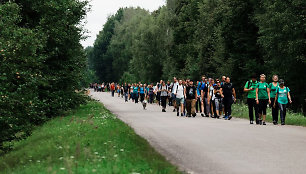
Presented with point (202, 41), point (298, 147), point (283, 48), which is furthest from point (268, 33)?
point (298, 147)

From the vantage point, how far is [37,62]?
13.1 meters

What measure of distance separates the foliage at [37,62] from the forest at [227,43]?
8.12 m

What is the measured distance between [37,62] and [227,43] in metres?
34.0

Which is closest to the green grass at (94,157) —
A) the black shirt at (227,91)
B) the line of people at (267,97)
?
the line of people at (267,97)

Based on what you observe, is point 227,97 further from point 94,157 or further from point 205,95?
point 94,157

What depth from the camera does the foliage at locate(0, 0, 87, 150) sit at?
11344 millimetres

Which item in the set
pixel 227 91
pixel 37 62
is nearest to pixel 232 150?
pixel 37 62

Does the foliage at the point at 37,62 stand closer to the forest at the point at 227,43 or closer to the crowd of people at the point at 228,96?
the crowd of people at the point at 228,96

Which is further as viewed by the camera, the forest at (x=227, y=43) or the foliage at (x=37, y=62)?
the forest at (x=227, y=43)

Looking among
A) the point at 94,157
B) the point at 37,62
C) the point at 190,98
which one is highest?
the point at 37,62

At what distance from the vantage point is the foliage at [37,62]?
37.2 feet

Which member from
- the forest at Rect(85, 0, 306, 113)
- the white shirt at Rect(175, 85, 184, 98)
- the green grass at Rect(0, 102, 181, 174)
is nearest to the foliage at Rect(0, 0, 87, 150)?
the green grass at Rect(0, 102, 181, 174)

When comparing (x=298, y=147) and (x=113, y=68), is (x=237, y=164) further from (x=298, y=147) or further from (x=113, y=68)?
(x=113, y=68)

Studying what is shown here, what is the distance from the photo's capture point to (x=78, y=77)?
2433 cm
